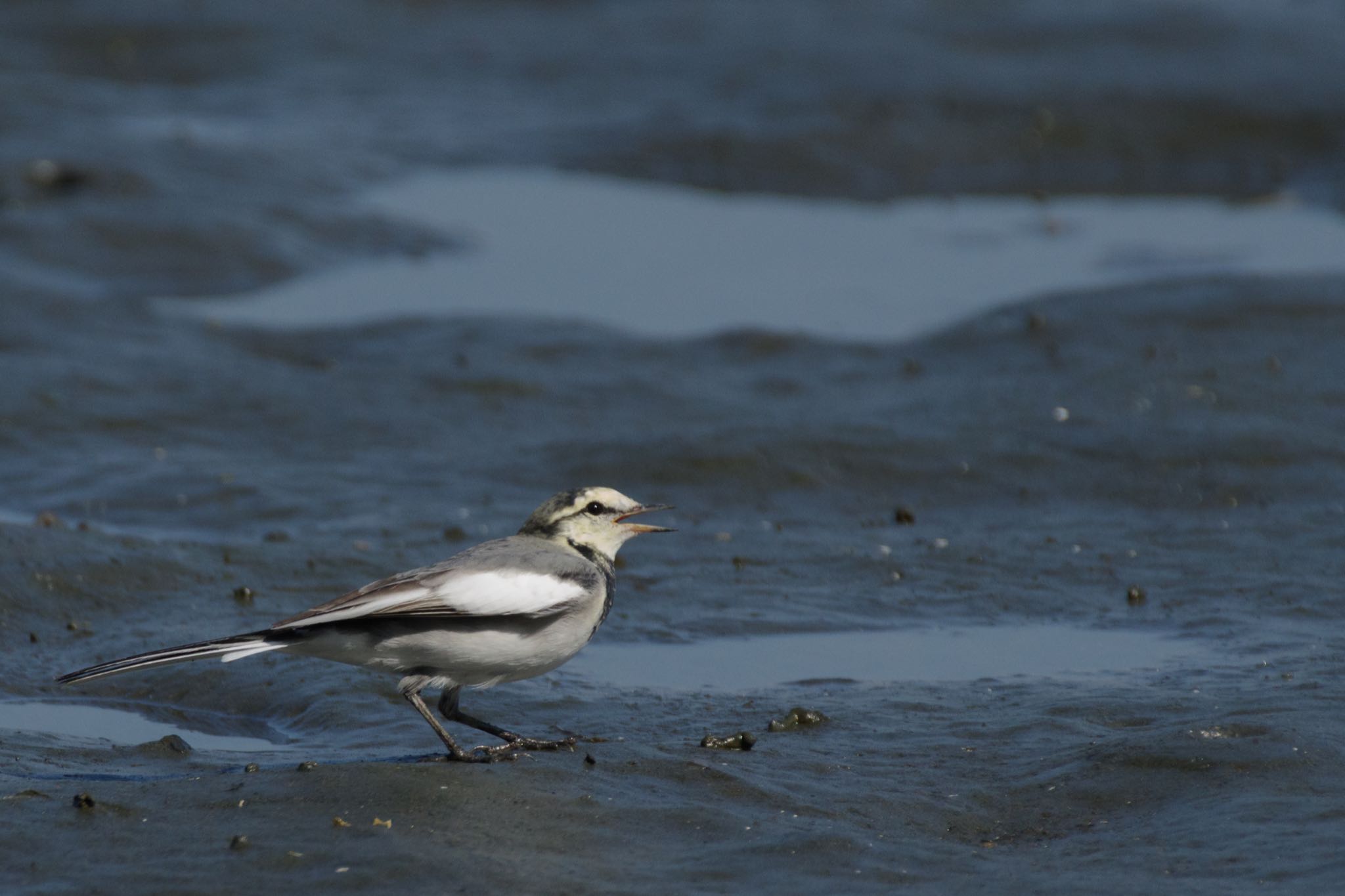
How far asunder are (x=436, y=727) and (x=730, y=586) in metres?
2.95

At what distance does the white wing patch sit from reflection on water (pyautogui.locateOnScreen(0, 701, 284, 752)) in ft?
3.83

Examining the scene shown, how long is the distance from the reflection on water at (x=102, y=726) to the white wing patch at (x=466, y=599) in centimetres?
117

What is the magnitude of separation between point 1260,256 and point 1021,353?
4593mm

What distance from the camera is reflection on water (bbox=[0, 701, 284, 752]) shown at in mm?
7426

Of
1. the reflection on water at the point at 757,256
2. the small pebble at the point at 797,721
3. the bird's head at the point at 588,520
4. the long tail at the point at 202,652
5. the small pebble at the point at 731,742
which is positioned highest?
the reflection on water at the point at 757,256

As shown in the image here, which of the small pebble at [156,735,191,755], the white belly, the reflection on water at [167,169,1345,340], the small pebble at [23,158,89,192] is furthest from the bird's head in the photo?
the small pebble at [23,158,89,192]

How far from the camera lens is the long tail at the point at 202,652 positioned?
6230mm

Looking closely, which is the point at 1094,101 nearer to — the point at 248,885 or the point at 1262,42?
the point at 1262,42

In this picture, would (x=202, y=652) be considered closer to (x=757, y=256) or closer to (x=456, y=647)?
(x=456, y=647)

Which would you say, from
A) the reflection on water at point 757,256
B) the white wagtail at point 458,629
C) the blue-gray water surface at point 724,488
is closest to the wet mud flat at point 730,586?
the blue-gray water surface at point 724,488

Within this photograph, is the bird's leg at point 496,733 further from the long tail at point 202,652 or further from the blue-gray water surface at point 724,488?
the long tail at point 202,652

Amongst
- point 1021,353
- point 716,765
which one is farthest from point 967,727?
point 1021,353

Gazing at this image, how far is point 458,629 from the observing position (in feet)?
21.4

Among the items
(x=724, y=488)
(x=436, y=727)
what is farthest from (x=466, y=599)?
(x=724, y=488)
